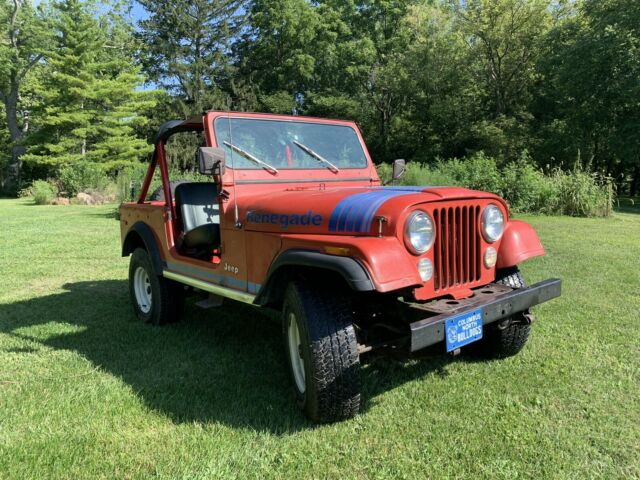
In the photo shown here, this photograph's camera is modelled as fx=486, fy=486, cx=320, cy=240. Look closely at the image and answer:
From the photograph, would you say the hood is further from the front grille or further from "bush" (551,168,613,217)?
"bush" (551,168,613,217)

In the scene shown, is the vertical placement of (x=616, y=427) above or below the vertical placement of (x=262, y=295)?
below

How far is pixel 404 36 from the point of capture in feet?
120

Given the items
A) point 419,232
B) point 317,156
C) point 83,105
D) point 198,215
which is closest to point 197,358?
point 198,215

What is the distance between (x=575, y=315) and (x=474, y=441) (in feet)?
8.82

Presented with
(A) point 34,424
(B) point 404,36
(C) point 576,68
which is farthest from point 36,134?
(A) point 34,424

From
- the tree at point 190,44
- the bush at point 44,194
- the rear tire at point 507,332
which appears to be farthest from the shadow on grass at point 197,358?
the tree at point 190,44

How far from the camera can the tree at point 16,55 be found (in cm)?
3344

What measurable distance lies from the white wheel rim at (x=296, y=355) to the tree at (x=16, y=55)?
36123 mm

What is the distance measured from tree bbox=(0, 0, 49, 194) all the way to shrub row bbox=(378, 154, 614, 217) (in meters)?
30.1

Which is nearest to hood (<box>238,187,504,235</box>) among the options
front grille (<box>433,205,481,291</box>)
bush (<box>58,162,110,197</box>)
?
front grille (<box>433,205,481,291</box>)

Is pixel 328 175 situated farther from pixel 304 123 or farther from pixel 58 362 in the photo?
pixel 58 362

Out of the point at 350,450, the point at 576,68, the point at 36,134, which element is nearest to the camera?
the point at 350,450

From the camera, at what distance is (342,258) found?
251 cm

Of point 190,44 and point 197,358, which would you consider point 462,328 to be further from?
point 190,44
